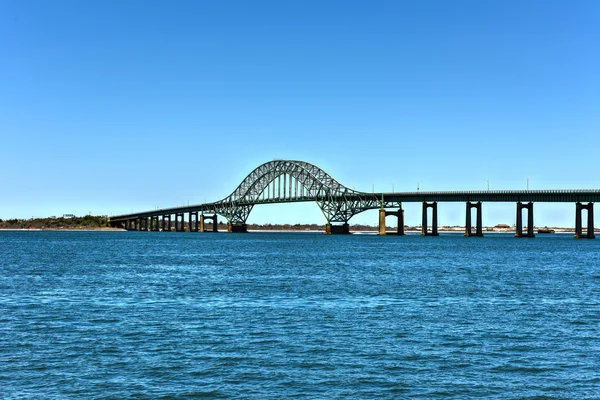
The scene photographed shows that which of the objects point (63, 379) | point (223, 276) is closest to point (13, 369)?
point (63, 379)

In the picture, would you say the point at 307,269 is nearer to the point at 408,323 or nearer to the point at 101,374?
the point at 408,323

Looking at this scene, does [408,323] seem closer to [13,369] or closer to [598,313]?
[598,313]

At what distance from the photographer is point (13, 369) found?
2088 cm

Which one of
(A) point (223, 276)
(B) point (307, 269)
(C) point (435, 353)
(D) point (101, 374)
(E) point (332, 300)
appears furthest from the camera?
(B) point (307, 269)

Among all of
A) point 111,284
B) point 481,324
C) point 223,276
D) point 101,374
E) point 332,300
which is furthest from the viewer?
point 223,276

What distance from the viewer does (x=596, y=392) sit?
18891 millimetres

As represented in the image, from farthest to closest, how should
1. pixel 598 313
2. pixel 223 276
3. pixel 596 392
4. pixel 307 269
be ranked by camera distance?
pixel 307 269, pixel 223 276, pixel 598 313, pixel 596 392

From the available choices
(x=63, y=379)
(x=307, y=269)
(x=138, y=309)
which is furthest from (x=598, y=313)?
(x=307, y=269)

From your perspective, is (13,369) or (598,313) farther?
(598,313)

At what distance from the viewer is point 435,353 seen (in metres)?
23.3

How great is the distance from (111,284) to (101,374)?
87.1 ft

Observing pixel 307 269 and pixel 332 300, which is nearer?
pixel 332 300

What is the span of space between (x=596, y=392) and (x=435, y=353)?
5.51 m

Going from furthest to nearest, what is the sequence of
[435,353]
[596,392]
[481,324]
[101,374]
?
[481,324]
[435,353]
[101,374]
[596,392]
